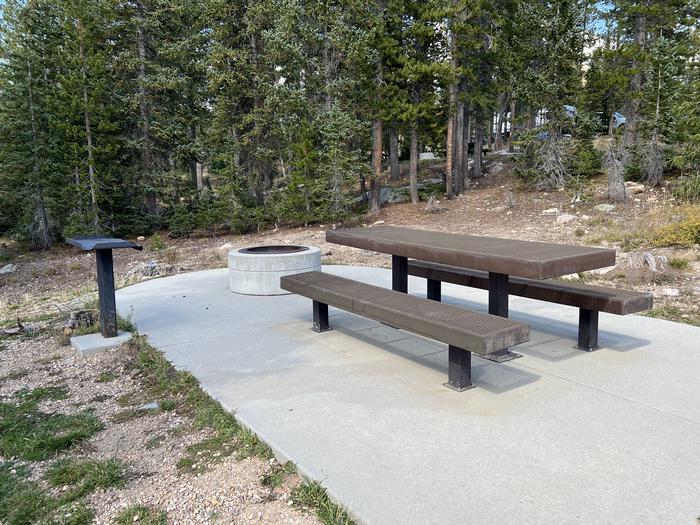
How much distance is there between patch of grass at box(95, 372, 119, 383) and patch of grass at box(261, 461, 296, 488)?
2266 mm

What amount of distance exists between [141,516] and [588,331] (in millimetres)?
3957

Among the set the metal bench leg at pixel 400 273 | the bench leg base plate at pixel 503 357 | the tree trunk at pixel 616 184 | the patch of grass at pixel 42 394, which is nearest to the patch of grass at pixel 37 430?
the patch of grass at pixel 42 394

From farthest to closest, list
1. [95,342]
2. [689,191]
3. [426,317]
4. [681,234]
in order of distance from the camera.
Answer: [689,191] → [681,234] → [95,342] → [426,317]

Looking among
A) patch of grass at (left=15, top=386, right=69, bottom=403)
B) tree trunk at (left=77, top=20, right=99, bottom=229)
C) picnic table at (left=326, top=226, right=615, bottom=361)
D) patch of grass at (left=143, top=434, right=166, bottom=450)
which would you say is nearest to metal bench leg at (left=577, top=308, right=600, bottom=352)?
picnic table at (left=326, top=226, right=615, bottom=361)

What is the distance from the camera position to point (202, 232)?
18.0 metres

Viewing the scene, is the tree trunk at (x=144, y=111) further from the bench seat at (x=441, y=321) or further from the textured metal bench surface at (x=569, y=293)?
the bench seat at (x=441, y=321)

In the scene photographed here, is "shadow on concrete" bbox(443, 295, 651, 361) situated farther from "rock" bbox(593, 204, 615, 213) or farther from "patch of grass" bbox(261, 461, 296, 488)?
"rock" bbox(593, 204, 615, 213)

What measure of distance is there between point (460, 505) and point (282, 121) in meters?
16.6

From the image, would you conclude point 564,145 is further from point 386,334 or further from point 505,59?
point 386,334

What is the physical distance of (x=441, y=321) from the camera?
3750mm

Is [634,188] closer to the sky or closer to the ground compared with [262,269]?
closer to the sky

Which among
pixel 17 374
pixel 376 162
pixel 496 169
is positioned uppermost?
pixel 376 162

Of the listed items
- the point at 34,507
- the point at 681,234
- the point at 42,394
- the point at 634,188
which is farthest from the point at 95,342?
the point at 634,188

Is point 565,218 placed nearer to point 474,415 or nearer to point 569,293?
point 569,293
